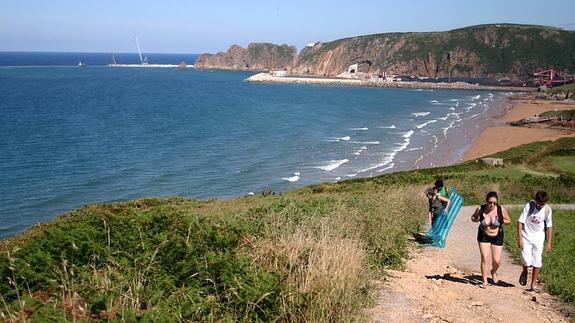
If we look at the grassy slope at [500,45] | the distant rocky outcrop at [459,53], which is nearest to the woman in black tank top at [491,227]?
the distant rocky outcrop at [459,53]

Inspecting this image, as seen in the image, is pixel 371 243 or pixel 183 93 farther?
pixel 183 93

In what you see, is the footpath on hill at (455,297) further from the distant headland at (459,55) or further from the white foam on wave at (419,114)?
the distant headland at (459,55)

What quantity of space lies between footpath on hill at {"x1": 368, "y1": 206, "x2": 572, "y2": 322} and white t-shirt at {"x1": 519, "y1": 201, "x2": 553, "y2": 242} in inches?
34.8

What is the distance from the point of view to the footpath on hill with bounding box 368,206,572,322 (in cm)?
676

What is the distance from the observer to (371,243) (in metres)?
9.42

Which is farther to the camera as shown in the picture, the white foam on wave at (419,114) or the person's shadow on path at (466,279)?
the white foam on wave at (419,114)

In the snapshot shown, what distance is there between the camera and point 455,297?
7.68 metres

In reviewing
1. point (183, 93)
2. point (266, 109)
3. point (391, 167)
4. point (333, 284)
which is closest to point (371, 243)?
point (333, 284)

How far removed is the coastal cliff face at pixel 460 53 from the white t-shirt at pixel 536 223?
16120 cm

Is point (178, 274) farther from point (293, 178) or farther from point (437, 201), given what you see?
point (293, 178)

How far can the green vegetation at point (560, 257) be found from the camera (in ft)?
26.9

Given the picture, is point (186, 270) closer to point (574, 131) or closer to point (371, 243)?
point (371, 243)

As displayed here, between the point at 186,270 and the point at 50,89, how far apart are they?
108786mm

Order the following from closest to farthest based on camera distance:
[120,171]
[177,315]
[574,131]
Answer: [177,315]
[120,171]
[574,131]
